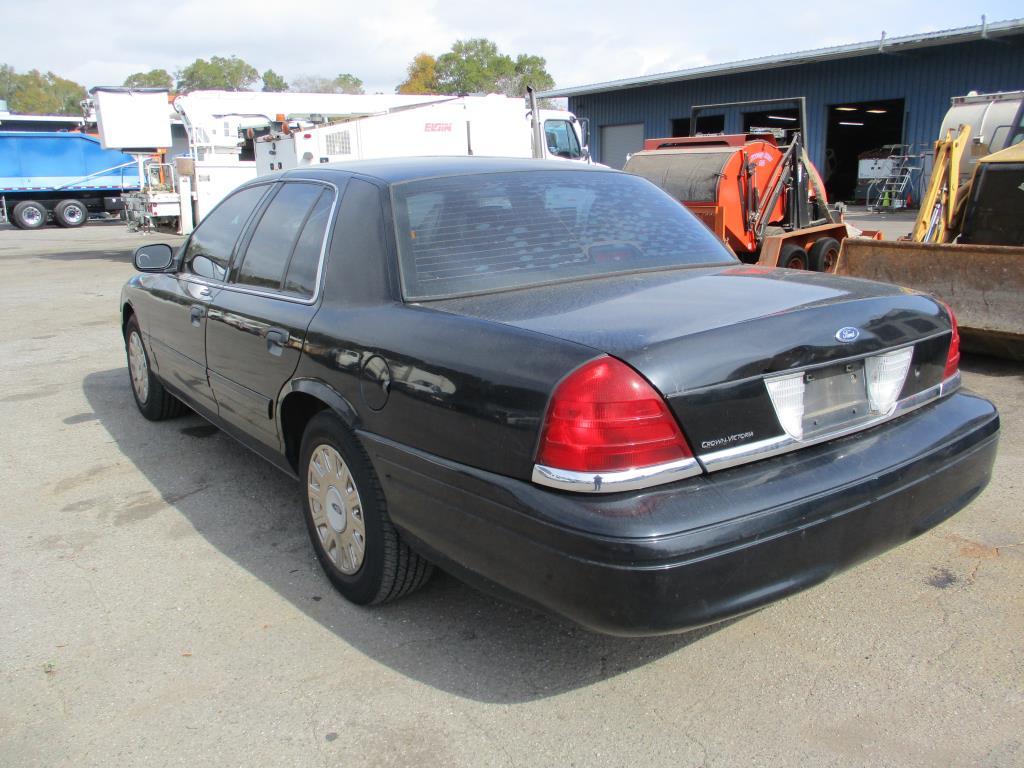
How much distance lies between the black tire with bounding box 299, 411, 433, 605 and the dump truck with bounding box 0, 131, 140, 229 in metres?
27.2

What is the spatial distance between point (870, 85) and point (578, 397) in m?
24.3

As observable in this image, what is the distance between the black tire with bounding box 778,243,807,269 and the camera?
9.81 metres

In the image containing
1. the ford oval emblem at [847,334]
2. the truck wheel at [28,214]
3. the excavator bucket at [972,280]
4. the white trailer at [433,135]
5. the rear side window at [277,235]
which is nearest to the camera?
the ford oval emblem at [847,334]

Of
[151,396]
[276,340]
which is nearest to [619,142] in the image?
[151,396]

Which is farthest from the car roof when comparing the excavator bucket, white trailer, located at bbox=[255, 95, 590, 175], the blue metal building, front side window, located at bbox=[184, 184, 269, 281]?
the blue metal building

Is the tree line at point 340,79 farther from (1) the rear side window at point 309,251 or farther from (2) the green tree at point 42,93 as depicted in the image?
(1) the rear side window at point 309,251

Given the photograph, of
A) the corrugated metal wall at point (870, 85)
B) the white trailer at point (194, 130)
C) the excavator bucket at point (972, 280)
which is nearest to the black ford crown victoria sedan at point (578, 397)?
the excavator bucket at point (972, 280)

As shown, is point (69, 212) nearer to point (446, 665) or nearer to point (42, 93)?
point (446, 665)

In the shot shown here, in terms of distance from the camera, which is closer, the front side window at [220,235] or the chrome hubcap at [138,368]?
the front side window at [220,235]

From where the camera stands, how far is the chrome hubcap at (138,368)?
5949 mm

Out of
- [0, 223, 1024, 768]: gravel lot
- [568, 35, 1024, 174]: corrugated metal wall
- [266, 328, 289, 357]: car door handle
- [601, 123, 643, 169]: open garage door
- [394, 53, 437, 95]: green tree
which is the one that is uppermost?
[394, 53, 437, 95]: green tree

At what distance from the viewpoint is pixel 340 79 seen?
99500mm

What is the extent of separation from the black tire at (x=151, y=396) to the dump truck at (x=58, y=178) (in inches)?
941

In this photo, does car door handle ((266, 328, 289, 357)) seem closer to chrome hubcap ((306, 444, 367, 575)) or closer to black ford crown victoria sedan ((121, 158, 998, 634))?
black ford crown victoria sedan ((121, 158, 998, 634))
